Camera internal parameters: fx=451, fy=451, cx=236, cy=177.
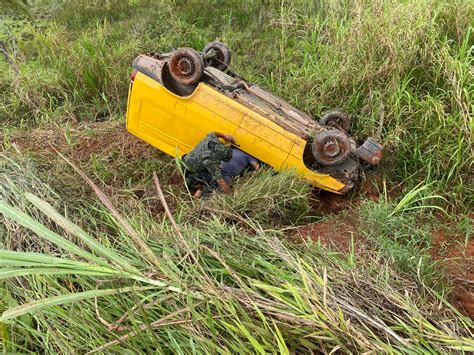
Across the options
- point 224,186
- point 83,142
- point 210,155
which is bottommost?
point 83,142

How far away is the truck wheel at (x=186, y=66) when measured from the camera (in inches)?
133

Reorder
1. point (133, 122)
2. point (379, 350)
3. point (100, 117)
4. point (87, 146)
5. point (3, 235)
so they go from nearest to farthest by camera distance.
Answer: point (379, 350), point (3, 235), point (133, 122), point (87, 146), point (100, 117)

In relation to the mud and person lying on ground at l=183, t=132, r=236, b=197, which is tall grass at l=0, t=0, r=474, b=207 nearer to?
the mud

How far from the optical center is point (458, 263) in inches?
109

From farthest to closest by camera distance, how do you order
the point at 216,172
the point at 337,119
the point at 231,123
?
1. the point at 337,119
2. the point at 231,123
3. the point at 216,172

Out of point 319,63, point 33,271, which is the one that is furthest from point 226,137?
point 33,271

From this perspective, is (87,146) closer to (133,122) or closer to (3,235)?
(133,122)

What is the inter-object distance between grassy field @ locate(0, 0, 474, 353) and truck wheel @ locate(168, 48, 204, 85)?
781 mm

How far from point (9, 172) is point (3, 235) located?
716mm

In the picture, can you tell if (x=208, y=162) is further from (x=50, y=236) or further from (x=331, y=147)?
(x=50, y=236)

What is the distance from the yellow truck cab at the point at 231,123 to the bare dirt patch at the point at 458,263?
75 centimetres

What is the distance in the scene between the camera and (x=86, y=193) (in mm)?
3170

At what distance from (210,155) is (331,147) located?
894 millimetres

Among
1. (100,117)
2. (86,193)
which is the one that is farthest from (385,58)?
(100,117)
